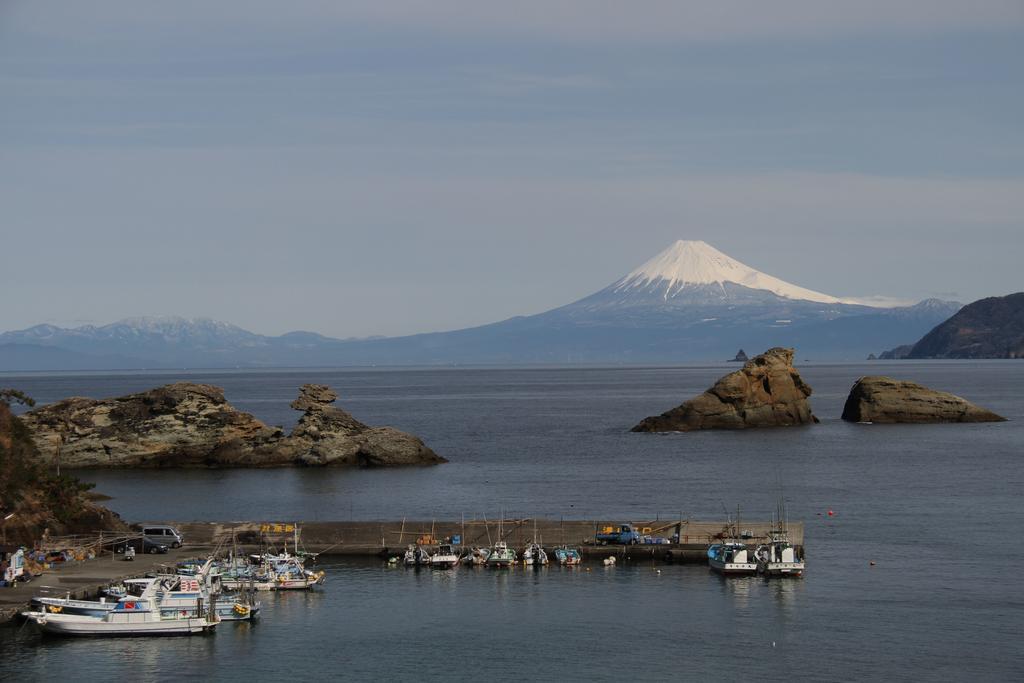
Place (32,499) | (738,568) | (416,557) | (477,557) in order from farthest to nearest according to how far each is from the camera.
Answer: (32,499) < (477,557) < (416,557) < (738,568)

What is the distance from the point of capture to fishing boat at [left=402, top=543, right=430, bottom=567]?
64375 mm

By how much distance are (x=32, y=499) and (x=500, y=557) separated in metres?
22.7

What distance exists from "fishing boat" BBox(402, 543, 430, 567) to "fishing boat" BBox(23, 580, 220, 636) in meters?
13.6

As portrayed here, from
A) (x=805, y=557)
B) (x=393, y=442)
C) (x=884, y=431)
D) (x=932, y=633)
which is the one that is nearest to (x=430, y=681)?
(x=932, y=633)

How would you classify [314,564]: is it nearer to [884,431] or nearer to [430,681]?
[430,681]

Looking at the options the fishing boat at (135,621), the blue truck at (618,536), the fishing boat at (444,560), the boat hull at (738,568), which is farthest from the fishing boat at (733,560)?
the fishing boat at (135,621)

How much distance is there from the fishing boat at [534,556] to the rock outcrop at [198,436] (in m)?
45.5

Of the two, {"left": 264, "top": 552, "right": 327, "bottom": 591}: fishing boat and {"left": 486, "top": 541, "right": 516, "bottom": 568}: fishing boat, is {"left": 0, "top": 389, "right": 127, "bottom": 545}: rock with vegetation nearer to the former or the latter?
{"left": 264, "top": 552, "right": 327, "bottom": 591}: fishing boat

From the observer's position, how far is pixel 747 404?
464 ft

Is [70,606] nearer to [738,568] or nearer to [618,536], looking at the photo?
[618,536]

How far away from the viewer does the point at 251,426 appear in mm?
114562

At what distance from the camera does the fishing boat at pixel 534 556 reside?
64312mm

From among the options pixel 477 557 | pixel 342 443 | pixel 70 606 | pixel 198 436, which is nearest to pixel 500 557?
pixel 477 557

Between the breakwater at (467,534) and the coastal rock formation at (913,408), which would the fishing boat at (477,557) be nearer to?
the breakwater at (467,534)
